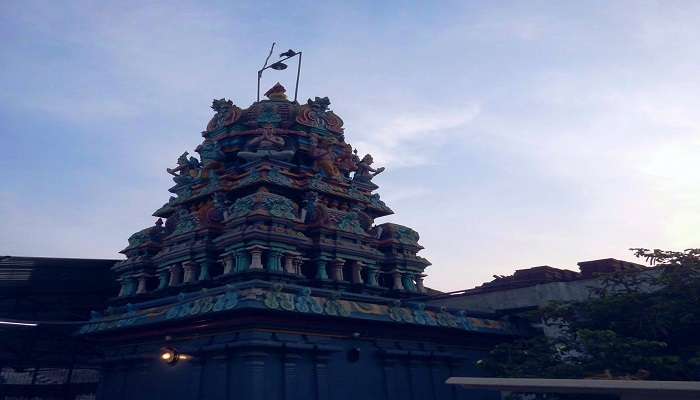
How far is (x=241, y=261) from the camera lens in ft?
75.2

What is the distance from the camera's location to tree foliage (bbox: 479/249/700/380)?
675 inches

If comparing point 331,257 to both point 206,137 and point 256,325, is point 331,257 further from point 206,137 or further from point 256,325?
point 206,137

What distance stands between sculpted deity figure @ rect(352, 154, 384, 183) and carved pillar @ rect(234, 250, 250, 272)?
31.4 feet

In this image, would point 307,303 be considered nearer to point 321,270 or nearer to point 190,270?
point 321,270

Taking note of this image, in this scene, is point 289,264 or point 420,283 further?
point 420,283

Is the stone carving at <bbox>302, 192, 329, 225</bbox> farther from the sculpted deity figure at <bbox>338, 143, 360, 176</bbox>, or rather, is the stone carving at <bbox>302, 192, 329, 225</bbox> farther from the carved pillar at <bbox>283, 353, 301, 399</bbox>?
the carved pillar at <bbox>283, 353, 301, 399</bbox>

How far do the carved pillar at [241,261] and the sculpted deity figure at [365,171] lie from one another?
9.57 m

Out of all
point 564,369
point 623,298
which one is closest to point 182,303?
point 564,369

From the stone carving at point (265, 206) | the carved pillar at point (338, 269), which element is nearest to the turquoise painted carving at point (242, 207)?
the stone carving at point (265, 206)

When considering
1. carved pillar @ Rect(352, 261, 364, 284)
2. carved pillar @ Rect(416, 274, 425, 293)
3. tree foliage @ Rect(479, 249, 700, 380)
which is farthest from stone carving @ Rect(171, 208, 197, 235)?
tree foliage @ Rect(479, 249, 700, 380)

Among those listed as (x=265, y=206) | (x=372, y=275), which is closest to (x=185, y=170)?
(x=265, y=206)

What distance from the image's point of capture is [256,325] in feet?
58.5

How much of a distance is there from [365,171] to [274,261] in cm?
1033

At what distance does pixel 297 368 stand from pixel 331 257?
24.0 feet
